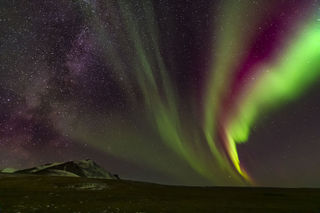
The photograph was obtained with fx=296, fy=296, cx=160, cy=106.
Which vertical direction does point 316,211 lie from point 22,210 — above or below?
above

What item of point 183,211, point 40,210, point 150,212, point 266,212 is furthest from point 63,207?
point 266,212

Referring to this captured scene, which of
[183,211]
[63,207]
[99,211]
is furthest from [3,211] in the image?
[183,211]

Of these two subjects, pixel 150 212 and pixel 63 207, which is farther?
pixel 63 207

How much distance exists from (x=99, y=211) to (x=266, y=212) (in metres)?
19.4

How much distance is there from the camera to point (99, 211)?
1277 inches

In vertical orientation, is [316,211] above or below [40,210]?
above

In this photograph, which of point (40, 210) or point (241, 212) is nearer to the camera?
point (40, 210)

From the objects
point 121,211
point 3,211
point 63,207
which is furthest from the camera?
point 63,207

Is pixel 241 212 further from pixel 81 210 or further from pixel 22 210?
pixel 22 210

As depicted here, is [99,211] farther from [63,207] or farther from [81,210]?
[63,207]

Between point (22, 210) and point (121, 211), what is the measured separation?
10.5 meters

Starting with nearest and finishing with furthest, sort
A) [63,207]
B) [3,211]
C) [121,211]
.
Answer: [3,211] → [121,211] → [63,207]

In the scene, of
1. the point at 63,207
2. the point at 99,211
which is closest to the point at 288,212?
the point at 99,211

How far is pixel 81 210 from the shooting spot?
32938 mm
